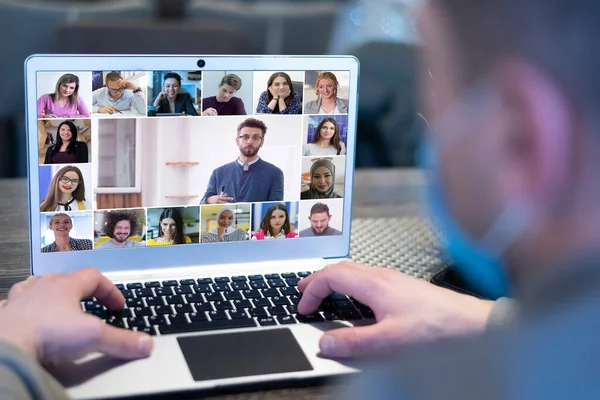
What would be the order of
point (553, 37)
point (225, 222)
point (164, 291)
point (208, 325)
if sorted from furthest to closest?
point (225, 222), point (164, 291), point (208, 325), point (553, 37)

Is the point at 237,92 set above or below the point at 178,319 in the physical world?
above

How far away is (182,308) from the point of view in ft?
Result: 3.05

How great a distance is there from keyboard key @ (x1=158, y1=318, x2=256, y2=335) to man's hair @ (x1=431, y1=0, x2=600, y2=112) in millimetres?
525

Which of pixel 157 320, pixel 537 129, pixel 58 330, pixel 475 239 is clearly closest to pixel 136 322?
pixel 157 320

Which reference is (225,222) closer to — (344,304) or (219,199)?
(219,199)

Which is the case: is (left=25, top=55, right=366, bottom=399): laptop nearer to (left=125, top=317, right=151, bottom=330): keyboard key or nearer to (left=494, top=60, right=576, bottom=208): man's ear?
(left=125, top=317, right=151, bottom=330): keyboard key

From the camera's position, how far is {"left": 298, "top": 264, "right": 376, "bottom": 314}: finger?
3.06ft

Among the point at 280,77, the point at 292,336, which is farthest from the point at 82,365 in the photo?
the point at 280,77

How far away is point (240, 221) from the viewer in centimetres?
110

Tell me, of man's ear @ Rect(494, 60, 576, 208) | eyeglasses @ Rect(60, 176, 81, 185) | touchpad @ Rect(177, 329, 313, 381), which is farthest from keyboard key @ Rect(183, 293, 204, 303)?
man's ear @ Rect(494, 60, 576, 208)

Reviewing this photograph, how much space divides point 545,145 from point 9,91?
2.79 m

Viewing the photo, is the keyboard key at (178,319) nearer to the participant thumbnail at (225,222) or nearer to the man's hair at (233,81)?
the participant thumbnail at (225,222)

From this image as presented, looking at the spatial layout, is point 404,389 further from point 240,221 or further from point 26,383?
point 240,221

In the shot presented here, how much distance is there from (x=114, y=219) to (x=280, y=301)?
257mm
